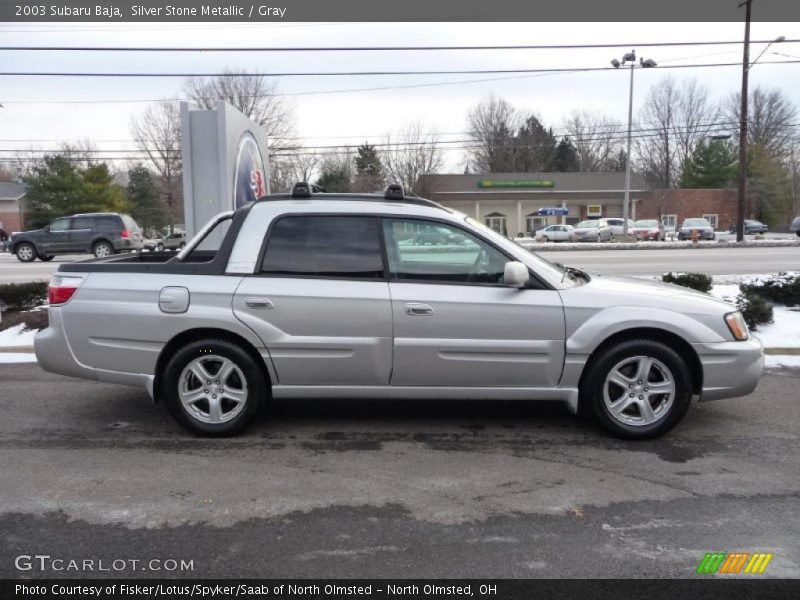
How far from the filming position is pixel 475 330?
4.44m

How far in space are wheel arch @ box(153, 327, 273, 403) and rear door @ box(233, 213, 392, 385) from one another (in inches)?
5.2

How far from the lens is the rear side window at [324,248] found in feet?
15.1

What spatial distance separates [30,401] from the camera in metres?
5.68

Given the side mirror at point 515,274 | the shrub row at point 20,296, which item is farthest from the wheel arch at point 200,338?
the shrub row at point 20,296

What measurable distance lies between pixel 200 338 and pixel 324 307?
3.15 ft

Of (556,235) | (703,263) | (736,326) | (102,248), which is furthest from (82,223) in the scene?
(556,235)

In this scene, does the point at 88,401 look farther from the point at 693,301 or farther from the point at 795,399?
the point at 795,399

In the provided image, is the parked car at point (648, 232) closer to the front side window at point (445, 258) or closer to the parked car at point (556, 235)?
the parked car at point (556, 235)

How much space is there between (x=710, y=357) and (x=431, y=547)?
2616mm

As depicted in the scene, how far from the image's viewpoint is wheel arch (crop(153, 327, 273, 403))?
4574 mm

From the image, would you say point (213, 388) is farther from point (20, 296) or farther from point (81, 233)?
point (81, 233)

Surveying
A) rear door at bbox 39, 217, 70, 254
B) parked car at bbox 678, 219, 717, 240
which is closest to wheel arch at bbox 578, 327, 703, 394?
rear door at bbox 39, 217, 70, 254

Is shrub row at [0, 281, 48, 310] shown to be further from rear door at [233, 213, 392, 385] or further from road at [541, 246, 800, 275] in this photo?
road at [541, 246, 800, 275]

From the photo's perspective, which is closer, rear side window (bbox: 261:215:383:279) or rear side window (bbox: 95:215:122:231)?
rear side window (bbox: 261:215:383:279)
